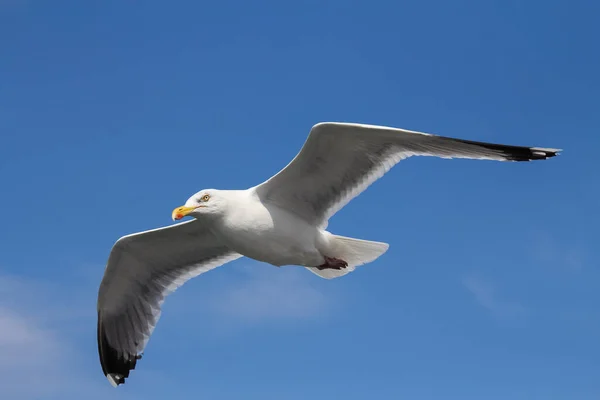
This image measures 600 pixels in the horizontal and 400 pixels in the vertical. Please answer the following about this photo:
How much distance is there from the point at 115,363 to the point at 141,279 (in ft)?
5.11

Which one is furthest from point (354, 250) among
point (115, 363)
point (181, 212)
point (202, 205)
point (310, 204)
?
point (115, 363)

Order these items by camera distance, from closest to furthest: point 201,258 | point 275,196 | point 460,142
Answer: point 460,142 < point 275,196 < point 201,258

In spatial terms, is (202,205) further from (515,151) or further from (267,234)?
(515,151)

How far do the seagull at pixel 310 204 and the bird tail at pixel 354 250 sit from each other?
1 centimetres

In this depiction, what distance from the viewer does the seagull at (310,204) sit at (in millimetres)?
9523

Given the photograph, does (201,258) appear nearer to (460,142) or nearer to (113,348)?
(113,348)

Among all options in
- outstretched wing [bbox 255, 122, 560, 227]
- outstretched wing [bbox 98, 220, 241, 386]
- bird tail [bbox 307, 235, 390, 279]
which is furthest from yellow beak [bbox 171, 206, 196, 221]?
bird tail [bbox 307, 235, 390, 279]

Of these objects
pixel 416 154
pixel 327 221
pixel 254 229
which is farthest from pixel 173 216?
pixel 416 154

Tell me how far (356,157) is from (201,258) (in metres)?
3.29

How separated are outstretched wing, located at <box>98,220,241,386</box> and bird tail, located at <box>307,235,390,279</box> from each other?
191 cm

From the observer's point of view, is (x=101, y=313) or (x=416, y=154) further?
(x=101, y=313)

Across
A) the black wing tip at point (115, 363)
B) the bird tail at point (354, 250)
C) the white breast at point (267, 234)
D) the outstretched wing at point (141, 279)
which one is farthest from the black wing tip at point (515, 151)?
the black wing tip at point (115, 363)

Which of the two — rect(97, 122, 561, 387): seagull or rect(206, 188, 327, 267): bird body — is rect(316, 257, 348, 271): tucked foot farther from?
rect(206, 188, 327, 267): bird body

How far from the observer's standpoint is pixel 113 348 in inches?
501
